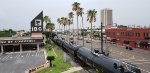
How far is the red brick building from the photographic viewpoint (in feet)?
291

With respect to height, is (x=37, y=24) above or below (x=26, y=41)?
above

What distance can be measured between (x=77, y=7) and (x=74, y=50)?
206ft

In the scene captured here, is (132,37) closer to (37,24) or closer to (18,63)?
(37,24)

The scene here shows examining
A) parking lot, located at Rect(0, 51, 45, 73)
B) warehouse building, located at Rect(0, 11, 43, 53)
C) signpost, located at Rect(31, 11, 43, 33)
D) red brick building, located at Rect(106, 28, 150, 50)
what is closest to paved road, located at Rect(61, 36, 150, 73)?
red brick building, located at Rect(106, 28, 150, 50)

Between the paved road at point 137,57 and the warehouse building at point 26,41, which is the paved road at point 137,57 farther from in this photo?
the warehouse building at point 26,41

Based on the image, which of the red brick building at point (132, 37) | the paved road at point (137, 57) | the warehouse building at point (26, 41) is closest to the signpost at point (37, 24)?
the warehouse building at point (26, 41)

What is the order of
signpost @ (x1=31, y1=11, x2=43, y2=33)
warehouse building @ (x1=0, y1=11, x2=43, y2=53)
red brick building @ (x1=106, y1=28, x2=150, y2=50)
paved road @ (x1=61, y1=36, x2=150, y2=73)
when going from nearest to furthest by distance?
paved road @ (x1=61, y1=36, x2=150, y2=73), red brick building @ (x1=106, y1=28, x2=150, y2=50), warehouse building @ (x1=0, y1=11, x2=43, y2=53), signpost @ (x1=31, y1=11, x2=43, y2=33)

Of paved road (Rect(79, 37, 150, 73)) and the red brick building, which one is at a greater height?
the red brick building

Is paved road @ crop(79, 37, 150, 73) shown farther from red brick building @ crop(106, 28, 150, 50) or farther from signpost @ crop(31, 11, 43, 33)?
signpost @ crop(31, 11, 43, 33)

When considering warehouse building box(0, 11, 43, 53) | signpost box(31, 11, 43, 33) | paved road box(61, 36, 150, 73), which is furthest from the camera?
signpost box(31, 11, 43, 33)

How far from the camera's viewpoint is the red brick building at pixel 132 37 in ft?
291

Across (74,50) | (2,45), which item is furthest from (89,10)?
(74,50)

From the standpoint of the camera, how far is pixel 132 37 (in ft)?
332

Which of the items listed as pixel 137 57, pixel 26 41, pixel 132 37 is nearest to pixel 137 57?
pixel 137 57
